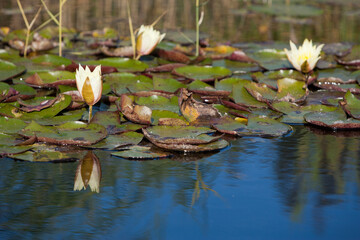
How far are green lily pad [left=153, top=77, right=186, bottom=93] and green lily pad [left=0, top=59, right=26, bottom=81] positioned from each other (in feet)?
2.93

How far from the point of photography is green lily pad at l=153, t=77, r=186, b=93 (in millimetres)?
2959

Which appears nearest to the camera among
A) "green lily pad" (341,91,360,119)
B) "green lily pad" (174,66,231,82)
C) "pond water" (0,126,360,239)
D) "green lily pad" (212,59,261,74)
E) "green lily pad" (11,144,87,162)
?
→ "pond water" (0,126,360,239)

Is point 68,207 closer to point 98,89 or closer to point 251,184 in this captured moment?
point 251,184

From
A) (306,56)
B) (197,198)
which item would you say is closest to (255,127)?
(197,198)

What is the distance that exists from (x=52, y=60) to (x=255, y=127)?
5.70 feet

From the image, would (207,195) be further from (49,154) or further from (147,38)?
(147,38)

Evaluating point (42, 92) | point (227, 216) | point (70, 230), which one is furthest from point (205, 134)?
point (42, 92)

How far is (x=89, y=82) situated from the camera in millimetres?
2248

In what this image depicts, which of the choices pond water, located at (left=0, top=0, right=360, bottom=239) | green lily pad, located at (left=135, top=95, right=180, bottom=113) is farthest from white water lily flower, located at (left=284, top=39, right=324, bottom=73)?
green lily pad, located at (left=135, top=95, right=180, bottom=113)

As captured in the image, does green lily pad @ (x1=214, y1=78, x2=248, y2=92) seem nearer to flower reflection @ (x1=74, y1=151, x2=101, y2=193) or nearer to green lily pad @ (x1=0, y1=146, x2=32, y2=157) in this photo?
flower reflection @ (x1=74, y1=151, x2=101, y2=193)

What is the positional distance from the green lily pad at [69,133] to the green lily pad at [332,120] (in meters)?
1.08

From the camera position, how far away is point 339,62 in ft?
11.7

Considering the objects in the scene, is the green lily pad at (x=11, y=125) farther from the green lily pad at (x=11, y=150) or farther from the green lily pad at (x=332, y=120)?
the green lily pad at (x=332, y=120)

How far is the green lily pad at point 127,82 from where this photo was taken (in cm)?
293
